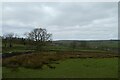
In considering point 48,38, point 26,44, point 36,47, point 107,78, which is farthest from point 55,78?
point 26,44

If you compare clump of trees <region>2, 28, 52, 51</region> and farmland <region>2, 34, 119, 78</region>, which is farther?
clump of trees <region>2, 28, 52, 51</region>

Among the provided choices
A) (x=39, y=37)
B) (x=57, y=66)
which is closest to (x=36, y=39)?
(x=39, y=37)

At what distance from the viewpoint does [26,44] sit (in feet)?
310

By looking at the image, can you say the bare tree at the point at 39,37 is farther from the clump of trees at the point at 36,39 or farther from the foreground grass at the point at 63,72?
the foreground grass at the point at 63,72

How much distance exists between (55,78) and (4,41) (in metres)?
67.4

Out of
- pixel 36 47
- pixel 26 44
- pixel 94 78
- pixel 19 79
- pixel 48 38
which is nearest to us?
pixel 19 79

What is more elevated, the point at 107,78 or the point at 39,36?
the point at 39,36

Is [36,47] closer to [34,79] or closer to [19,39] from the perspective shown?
[19,39]

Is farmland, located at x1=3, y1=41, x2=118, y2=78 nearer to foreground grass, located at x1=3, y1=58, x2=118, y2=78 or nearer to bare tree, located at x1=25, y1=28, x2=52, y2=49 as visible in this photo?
foreground grass, located at x1=3, y1=58, x2=118, y2=78

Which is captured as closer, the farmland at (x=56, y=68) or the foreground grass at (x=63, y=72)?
the foreground grass at (x=63, y=72)

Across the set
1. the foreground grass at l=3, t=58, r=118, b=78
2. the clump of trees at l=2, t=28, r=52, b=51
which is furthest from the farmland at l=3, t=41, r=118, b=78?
the clump of trees at l=2, t=28, r=52, b=51

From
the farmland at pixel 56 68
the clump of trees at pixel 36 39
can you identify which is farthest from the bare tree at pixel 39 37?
the farmland at pixel 56 68

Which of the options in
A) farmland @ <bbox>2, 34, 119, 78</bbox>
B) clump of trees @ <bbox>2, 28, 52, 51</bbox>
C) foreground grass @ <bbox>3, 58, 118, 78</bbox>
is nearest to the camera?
foreground grass @ <bbox>3, 58, 118, 78</bbox>

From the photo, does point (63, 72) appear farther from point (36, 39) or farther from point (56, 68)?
point (36, 39)
